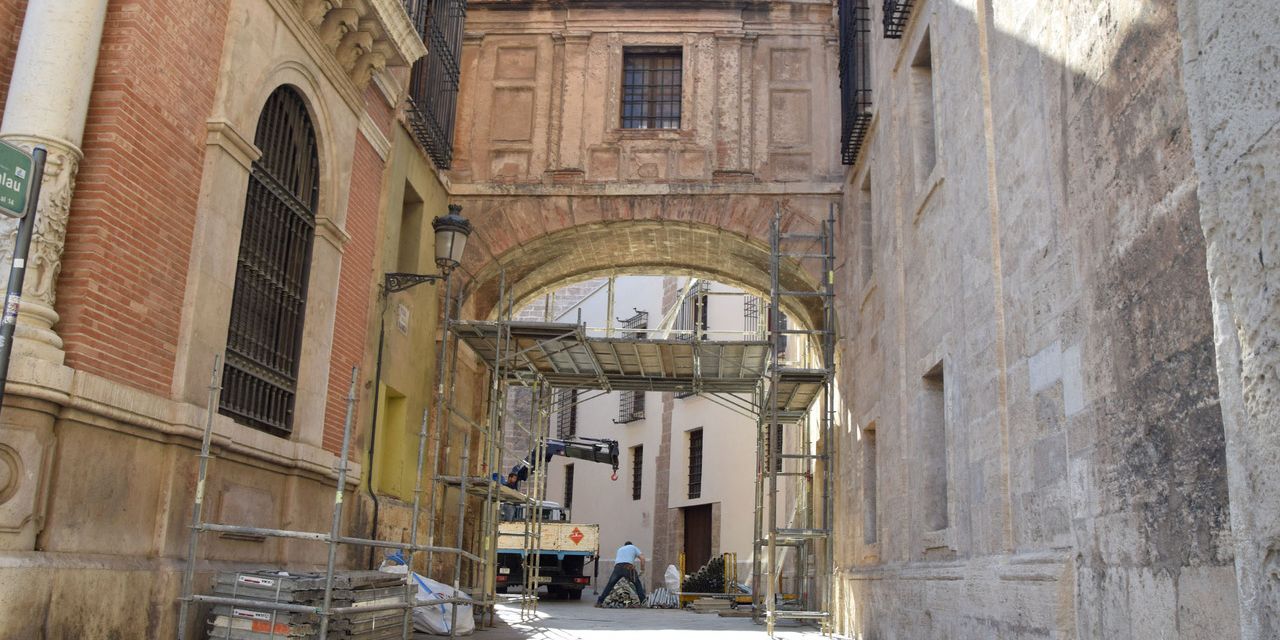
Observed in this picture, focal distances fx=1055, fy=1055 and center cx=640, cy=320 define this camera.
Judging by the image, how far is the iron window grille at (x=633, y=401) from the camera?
106ft

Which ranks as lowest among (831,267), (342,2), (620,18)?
(831,267)

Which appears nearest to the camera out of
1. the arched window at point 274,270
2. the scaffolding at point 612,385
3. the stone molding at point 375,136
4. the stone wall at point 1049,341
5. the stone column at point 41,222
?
the stone wall at point 1049,341

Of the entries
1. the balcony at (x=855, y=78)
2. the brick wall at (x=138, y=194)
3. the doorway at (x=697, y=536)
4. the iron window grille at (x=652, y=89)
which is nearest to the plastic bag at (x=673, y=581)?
the doorway at (x=697, y=536)

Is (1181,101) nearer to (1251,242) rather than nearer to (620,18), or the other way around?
(1251,242)

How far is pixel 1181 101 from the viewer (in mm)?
4059

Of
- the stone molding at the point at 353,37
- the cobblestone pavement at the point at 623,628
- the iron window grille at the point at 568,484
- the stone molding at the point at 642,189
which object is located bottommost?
the cobblestone pavement at the point at 623,628

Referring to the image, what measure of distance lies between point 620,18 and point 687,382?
555 cm

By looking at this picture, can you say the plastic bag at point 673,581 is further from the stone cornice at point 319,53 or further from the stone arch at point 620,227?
the stone cornice at point 319,53

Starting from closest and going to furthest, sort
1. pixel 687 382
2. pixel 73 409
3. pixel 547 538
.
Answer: pixel 73 409 → pixel 687 382 → pixel 547 538

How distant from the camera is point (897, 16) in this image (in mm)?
10531

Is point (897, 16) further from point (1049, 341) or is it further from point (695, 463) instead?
point (695, 463)

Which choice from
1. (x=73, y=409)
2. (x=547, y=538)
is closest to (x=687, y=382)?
(x=547, y=538)

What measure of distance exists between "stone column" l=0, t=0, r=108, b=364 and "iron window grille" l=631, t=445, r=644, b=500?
25719 millimetres

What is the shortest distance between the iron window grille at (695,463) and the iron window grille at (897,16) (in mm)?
19070
